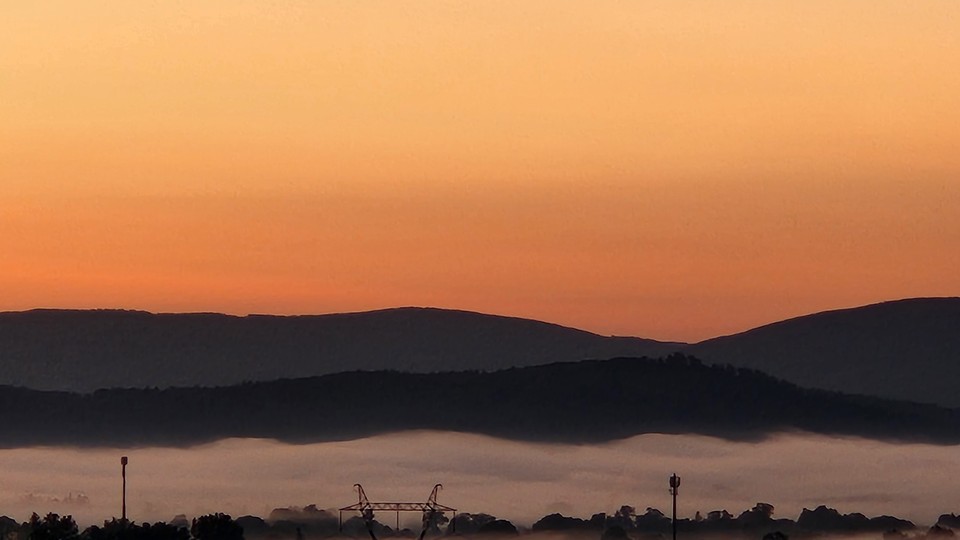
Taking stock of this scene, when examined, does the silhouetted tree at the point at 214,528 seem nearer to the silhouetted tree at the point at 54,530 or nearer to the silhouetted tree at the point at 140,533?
the silhouetted tree at the point at 140,533

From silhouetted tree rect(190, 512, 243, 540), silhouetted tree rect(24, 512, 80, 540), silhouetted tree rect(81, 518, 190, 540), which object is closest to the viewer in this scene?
silhouetted tree rect(24, 512, 80, 540)

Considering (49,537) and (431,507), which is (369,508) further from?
(49,537)

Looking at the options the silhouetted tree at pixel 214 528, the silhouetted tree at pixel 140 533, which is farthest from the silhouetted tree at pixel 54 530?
the silhouetted tree at pixel 214 528

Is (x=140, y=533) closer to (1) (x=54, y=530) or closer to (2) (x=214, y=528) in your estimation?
(1) (x=54, y=530)

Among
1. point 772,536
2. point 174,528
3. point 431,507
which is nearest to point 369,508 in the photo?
point 431,507

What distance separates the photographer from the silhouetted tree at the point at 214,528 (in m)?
171

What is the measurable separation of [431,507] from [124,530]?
31857mm

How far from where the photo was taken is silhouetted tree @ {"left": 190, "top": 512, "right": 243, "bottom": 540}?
171 meters

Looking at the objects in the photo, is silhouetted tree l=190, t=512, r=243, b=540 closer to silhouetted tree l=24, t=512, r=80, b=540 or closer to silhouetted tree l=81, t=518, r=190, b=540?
silhouetted tree l=81, t=518, r=190, b=540

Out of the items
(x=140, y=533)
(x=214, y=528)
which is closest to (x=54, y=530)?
(x=140, y=533)

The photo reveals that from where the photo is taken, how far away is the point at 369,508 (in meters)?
185

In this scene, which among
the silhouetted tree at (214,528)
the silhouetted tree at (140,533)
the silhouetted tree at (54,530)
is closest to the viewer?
the silhouetted tree at (54,530)

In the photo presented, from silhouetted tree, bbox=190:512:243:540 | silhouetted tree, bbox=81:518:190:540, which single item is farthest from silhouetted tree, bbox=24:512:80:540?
silhouetted tree, bbox=190:512:243:540

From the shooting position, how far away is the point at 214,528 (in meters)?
175
